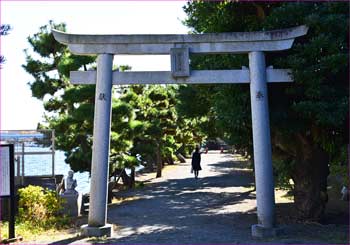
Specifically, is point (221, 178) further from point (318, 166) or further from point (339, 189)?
point (318, 166)

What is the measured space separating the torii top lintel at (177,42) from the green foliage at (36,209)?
3.85 meters

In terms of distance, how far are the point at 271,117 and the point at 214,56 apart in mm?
2539

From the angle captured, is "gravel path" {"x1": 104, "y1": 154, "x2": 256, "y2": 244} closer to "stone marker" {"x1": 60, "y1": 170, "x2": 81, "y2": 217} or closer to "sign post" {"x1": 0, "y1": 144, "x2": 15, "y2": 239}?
"stone marker" {"x1": 60, "y1": 170, "x2": 81, "y2": 217}

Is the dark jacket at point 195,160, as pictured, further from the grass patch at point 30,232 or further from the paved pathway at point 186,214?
the grass patch at point 30,232

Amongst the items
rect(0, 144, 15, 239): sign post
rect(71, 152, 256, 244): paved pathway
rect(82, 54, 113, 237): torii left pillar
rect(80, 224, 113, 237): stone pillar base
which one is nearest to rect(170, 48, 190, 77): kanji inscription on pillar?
rect(82, 54, 113, 237): torii left pillar

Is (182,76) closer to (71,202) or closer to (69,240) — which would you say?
(69,240)

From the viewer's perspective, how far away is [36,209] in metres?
10.3

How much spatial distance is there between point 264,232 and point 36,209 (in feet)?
18.3

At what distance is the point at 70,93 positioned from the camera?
12719mm

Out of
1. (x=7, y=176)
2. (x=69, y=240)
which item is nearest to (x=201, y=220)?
(x=69, y=240)

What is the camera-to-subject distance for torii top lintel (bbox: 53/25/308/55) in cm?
897

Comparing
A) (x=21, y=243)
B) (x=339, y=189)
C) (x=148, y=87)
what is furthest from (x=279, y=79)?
(x=148, y=87)

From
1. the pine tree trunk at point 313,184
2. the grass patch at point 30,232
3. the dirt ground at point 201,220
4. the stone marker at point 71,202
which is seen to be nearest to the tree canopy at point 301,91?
the pine tree trunk at point 313,184

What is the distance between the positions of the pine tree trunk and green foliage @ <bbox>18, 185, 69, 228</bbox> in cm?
611
